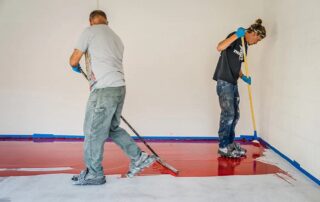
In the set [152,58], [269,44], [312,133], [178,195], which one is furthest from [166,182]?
[269,44]

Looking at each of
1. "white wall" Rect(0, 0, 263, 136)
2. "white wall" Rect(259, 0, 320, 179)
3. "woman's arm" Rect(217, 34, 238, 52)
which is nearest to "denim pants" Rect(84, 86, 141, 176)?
"woman's arm" Rect(217, 34, 238, 52)

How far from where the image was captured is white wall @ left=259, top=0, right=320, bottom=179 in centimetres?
289

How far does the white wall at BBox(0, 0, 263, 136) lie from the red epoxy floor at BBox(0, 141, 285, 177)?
343 mm

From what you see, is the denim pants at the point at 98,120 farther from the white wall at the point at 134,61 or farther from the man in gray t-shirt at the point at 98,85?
the white wall at the point at 134,61

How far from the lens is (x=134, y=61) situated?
416 centimetres

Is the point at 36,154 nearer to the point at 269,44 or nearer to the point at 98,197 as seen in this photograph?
the point at 98,197

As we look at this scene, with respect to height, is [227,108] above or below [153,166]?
above

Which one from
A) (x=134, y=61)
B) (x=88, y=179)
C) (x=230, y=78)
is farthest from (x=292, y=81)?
(x=88, y=179)

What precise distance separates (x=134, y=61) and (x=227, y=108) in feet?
4.22

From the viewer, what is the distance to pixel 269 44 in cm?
397

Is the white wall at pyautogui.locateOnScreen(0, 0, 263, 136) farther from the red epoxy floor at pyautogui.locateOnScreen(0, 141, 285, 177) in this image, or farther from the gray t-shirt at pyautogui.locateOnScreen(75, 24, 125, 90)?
the gray t-shirt at pyautogui.locateOnScreen(75, 24, 125, 90)

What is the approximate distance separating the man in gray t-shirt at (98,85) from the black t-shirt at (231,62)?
1.17 meters

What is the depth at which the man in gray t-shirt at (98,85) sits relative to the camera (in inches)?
107

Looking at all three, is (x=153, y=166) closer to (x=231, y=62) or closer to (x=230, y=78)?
(x=230, y=78)
